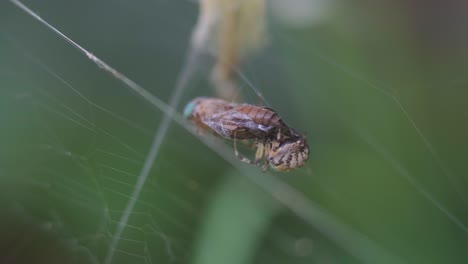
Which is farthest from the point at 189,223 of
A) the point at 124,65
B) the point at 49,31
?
the point at 49,31

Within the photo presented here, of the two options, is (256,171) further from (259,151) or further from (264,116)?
(264,116)

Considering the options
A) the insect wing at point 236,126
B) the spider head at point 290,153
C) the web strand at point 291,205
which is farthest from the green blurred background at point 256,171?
the spider head at point 290,153

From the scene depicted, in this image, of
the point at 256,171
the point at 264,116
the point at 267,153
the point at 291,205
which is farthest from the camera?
the point at 256,171

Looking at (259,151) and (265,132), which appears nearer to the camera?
(265,132)

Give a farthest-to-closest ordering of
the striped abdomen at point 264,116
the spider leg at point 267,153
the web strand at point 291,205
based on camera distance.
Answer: the web strand at point 291,205 → the spider leg at point 267,153 → the striped abdomen at point 264,116

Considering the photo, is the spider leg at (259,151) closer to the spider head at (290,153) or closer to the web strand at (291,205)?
the spider head at (290,153)

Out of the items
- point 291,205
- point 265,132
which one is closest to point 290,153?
point 265,132

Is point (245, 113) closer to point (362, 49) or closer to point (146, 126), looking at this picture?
point (146, 126)
